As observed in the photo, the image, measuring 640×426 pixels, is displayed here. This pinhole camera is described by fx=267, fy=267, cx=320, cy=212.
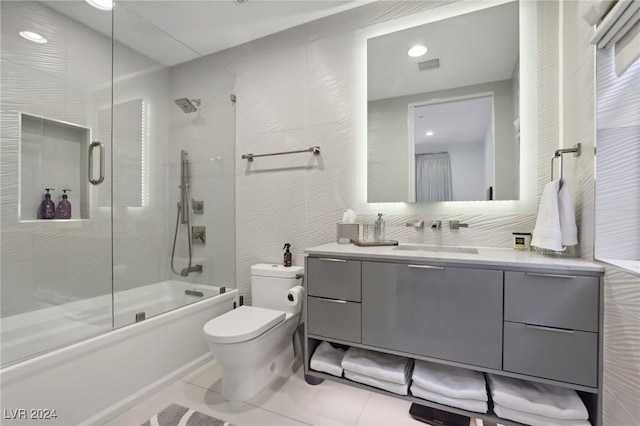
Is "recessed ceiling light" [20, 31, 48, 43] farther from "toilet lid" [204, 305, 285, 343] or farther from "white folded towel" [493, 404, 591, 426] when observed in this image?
"white folded towel" [493, 404, 591, 426]

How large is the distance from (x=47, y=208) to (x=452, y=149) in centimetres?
275

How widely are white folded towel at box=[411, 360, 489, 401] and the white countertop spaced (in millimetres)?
584

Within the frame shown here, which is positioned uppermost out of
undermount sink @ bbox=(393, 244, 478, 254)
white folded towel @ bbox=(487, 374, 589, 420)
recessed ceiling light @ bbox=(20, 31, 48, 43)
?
recessed ceiling light @ bbox=(20, 31, 48, 43)

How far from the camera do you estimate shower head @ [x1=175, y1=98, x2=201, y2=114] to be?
2441 millimetres

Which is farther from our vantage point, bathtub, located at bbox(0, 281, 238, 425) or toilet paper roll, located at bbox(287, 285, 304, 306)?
toilet paper roll, located at bbox(287, 285, 304, 306)

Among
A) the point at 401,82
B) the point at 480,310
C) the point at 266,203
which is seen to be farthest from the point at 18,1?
the point at 480,310

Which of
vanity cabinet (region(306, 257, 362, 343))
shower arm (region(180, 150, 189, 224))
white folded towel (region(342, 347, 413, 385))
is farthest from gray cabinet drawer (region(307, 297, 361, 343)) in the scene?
shower arm (region(180, 150, 189, 224))

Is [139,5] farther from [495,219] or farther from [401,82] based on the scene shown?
[495,219]

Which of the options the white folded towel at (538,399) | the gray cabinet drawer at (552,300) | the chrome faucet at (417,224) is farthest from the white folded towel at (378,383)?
the chrome faucet at (417,224)

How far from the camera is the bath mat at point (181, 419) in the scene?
1.36 meters

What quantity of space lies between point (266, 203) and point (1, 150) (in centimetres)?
166

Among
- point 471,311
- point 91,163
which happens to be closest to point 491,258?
point 471,311

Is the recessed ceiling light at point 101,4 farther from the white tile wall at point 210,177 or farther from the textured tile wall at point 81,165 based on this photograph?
the white tile wall at point 210,177

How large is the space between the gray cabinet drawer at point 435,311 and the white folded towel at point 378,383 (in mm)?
211
